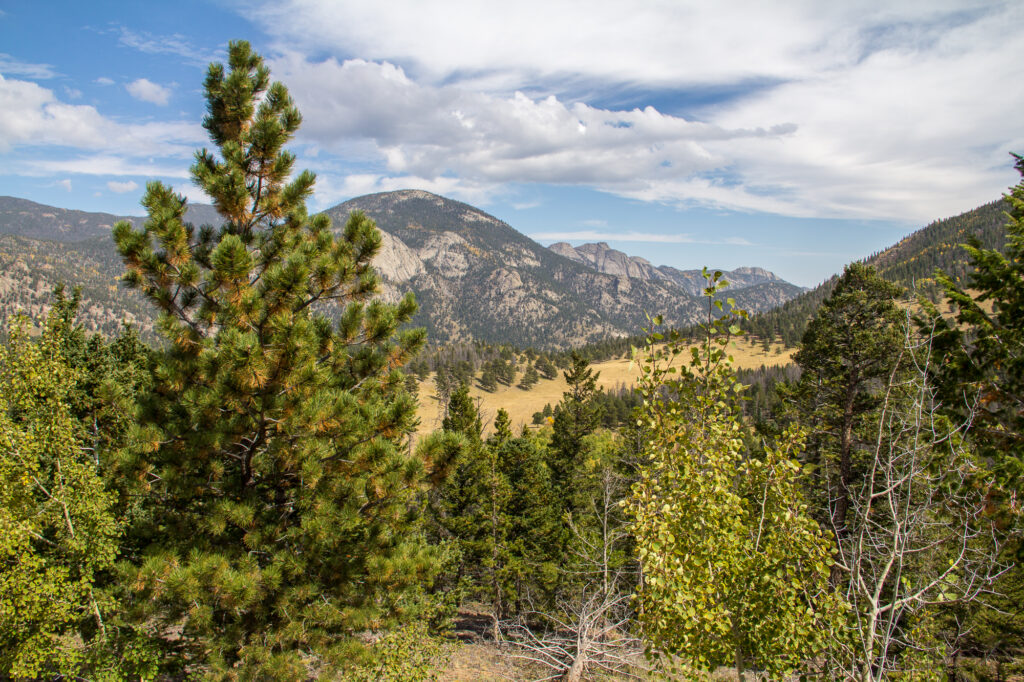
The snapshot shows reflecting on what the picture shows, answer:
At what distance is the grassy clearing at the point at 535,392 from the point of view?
94375 mm

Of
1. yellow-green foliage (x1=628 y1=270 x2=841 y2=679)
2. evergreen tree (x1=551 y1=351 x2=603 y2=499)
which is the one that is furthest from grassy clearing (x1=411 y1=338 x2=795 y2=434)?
yellow-green foliage (x1=628 y1=270 x2=841 y2=679)

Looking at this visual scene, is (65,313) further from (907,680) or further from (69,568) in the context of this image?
(907,680)

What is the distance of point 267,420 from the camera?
6.89 m

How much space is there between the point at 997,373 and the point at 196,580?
17211 mm

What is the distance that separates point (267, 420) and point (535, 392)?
113 meters

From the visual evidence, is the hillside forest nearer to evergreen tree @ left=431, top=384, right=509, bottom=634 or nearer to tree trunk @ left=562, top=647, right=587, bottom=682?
tree trunk @ left=562, top=647, right=587, bottom=682

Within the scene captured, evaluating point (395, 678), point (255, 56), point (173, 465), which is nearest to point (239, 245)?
point (173, 465)

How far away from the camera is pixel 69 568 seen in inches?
331

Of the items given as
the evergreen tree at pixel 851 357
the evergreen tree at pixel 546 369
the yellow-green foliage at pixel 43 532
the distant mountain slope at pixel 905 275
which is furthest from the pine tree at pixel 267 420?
the distant mountain slope at pixel 905 275

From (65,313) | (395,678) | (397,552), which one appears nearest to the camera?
(397,552)

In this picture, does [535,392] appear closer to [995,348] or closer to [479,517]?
[479,517]

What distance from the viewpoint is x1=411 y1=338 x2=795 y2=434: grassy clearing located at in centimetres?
9438

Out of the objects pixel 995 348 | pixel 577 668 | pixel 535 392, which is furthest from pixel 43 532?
pixel 535 392

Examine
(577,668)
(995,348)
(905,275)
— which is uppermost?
(905,275)
